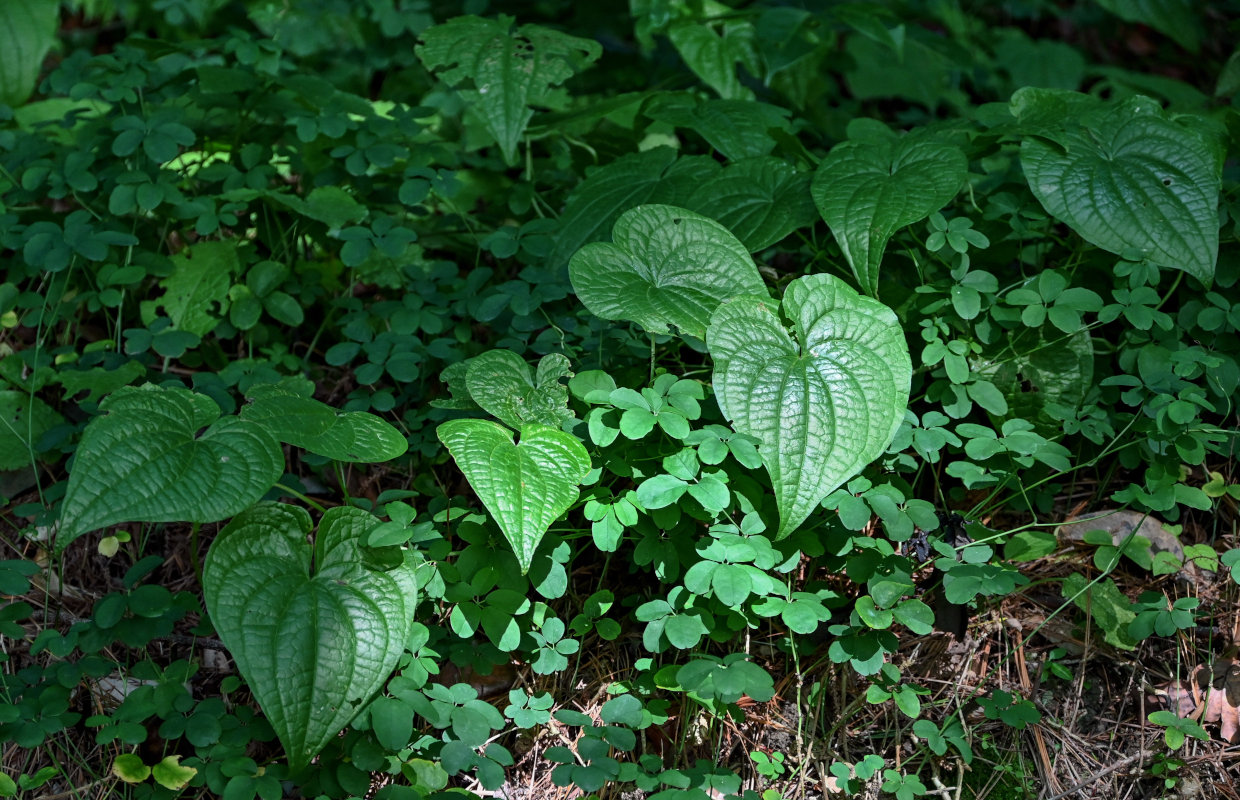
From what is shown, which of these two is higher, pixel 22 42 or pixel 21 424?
pixel 22 42

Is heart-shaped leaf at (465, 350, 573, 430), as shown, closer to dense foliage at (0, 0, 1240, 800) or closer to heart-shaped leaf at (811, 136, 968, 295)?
dense foliage at (0, 0, 1240, 800)

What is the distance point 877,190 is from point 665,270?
43 cm

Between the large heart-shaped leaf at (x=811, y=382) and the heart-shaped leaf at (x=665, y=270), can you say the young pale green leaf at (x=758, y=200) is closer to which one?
the heart-shaped leaf at (x=665, y=270)

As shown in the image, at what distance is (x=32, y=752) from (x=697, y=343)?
1.29 m

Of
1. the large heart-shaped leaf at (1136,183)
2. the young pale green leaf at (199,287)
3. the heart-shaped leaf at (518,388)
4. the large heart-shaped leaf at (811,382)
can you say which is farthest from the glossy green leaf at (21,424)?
the large heart-shaped leaf at (1136,183)

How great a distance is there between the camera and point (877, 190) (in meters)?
1.79

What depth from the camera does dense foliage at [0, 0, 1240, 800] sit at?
1.47m

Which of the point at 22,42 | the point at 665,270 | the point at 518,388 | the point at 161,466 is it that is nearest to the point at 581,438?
the point at 518,388

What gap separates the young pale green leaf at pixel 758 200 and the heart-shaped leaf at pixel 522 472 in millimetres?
618

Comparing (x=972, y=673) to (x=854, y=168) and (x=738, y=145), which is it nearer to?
(x=854, y=168)

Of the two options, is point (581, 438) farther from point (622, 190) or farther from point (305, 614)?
point (622, 190)

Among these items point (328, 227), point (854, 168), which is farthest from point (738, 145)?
point (328, 227)

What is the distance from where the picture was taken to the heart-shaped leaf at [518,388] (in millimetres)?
1618

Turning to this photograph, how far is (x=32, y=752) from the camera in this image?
1565 mm
